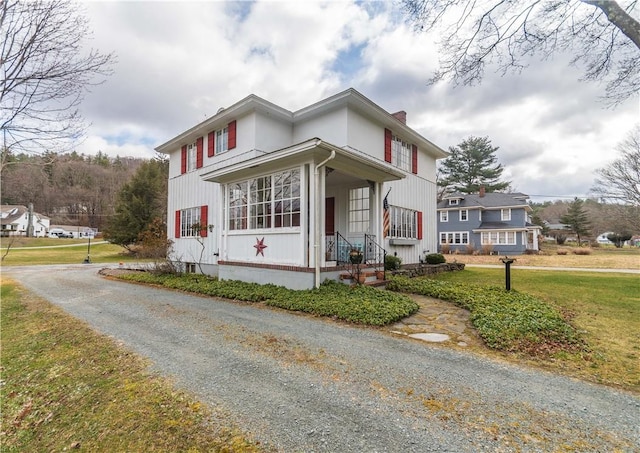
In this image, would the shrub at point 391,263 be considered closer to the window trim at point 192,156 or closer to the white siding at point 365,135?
the white siding at point 365,135

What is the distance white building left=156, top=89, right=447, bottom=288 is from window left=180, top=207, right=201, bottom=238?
0.05m

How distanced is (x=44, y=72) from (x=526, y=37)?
9.65 meters

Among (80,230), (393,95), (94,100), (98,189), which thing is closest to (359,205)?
(393,95)

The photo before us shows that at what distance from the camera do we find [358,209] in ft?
34.6

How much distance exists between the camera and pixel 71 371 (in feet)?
12.3

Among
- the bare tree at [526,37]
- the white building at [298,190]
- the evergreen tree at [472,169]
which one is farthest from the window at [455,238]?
the bare tree at [526,37]

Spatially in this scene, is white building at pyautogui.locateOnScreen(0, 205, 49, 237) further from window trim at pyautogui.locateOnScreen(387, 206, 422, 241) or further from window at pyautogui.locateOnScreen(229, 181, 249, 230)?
window trim at pyautogui.locateOnScreen(387, 206, 422, 241)

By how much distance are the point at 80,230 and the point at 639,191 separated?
7564cm

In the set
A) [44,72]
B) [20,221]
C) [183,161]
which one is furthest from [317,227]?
[20,221]

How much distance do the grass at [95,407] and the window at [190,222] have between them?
821 cm

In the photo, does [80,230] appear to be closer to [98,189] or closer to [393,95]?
[98,189]

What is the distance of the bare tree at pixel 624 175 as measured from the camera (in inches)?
717

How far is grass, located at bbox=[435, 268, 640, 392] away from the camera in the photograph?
345cm

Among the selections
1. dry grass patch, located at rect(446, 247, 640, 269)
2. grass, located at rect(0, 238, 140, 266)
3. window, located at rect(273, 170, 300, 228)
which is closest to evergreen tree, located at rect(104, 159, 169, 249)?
grass, located at rect(0, 238, 140, 266)
